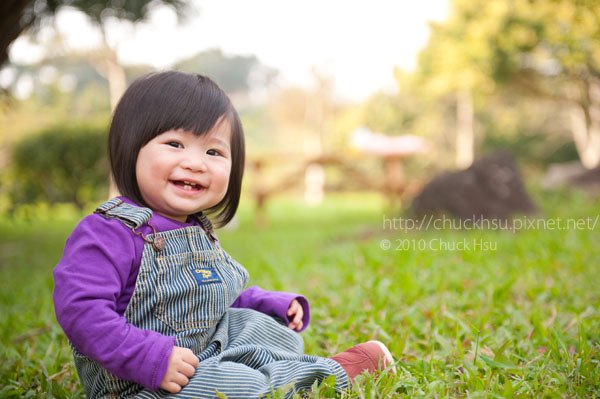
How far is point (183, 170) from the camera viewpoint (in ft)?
4.25

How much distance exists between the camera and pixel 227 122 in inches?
54.1

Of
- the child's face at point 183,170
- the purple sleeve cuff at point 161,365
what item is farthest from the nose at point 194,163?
the purple sleeve cuff at point 161,365

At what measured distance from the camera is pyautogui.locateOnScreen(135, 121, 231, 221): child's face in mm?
1288

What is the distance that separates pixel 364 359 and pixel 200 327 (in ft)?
1.58

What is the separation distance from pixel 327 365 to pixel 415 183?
6.46 m

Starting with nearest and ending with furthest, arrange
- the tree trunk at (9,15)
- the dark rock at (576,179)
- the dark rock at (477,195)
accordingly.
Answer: the tree trunk at (9,15) → the dark rock at (477,195) → the dark rock at (576,179)

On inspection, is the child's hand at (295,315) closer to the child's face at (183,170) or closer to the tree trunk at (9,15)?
the child's face at (183,170)

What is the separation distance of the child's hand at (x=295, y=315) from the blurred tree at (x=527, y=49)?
26.6ft

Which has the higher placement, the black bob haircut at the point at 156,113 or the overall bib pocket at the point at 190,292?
the black bob haircut at the point at 156,113

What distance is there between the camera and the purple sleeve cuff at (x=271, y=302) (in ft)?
5.07

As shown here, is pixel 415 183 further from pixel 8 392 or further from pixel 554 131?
pixel 554 131

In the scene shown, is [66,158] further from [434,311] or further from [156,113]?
[156,113]

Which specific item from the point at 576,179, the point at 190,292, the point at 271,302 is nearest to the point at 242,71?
the point at 576,179

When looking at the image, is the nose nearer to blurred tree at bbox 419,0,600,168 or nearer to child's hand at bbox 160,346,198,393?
child's hand at bbox 160,346,198,393
